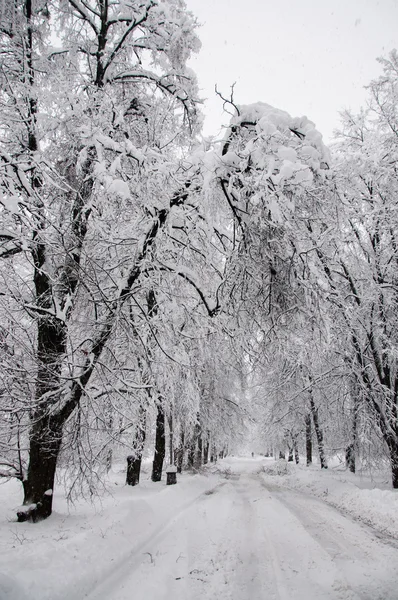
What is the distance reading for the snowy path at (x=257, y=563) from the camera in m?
4.34

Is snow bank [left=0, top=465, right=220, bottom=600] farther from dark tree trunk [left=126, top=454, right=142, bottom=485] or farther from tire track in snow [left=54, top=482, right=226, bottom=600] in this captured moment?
dark tree trunk [left=126, top=454, right=142, bottom=485]

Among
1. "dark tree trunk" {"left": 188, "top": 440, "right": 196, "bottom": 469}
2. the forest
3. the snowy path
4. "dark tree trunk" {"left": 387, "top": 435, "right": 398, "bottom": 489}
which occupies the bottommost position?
"dark tree trunk" {"left": 188, "top": 440, "right": 196, "bottom": 469}

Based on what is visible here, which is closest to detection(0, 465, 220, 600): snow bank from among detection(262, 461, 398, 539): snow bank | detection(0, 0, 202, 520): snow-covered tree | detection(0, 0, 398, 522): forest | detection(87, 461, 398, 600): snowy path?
detection(87, 461, 398, 600): snowy path

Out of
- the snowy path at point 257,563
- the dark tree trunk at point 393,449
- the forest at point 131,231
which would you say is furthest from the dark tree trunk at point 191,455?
the snowy path at point 257,563

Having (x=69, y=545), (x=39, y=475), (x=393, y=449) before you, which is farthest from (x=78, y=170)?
(x=393, y=449)

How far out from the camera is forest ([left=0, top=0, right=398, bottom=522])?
3.56 m

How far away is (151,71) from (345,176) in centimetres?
596

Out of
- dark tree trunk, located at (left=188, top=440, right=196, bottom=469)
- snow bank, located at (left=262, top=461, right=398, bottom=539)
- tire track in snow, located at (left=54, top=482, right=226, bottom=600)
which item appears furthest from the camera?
dark tree trunk, located at (left=188, top=440, right=196, bottom=469)

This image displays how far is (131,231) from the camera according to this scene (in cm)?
577

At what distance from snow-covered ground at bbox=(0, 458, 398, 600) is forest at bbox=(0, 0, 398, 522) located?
94 centimetres

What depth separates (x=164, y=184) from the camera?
4.44 m

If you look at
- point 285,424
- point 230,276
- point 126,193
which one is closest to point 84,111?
point 126,193

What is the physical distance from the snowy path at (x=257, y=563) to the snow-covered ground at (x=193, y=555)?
15 mm

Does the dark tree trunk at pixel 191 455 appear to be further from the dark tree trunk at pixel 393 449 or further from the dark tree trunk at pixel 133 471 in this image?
the dark tree trunk at pixel 393 449
